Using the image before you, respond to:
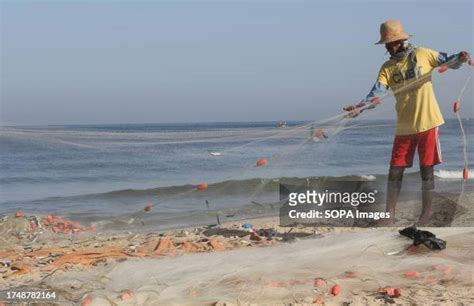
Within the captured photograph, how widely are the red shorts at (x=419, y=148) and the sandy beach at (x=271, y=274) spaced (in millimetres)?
663

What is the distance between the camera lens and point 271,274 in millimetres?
4543

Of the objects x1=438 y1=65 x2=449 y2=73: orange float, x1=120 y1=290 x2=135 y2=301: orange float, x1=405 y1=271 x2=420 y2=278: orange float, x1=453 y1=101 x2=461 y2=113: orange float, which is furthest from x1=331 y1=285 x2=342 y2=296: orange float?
x1=453 y1=101 x2=461 y2=113: orange float

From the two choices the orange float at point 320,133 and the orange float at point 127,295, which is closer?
the orange float at point 127,295

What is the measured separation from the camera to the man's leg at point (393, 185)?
605 cm

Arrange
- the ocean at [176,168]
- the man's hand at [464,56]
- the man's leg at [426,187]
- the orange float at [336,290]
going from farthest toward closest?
the ocean at [176,168]
the man's leg at [426,187]
the man's hand at [464,56]
the orange float at [336,290]

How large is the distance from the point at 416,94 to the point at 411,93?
46 mm

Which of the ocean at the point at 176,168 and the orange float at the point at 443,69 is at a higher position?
the orange float at the point at 443,69

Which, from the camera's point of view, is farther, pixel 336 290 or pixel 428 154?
pixel 428 154

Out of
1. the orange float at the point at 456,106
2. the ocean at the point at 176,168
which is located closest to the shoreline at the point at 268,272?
the ocean at the point at 176,168

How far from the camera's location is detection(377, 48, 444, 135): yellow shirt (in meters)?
5.74

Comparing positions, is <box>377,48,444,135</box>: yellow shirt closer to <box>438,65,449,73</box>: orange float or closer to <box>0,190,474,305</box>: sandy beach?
<box>438,65,449,73</box>: orange float

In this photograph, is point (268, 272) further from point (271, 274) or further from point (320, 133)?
point (320, 133)

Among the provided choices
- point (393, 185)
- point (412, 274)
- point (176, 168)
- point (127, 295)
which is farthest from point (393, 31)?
point (176, 168)

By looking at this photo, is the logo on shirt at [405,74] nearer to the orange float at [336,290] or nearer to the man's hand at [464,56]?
the man's hand at [464,56]
